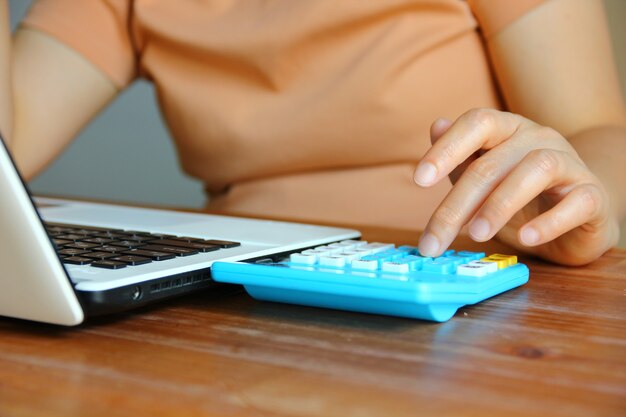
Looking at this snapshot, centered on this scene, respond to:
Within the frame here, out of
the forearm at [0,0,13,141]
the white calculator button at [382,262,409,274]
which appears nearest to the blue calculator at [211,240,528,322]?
the white calculator button at [382,262,409,274]

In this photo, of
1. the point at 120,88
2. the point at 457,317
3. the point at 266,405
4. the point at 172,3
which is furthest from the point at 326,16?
the point at 266,405

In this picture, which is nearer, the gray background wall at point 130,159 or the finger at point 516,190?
the finger at point 516,190

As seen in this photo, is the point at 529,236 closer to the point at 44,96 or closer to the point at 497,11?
the point at 497,11

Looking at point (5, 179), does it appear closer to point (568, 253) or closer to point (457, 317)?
point (457, 317)

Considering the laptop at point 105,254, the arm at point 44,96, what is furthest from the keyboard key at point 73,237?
the arm at point 44,96

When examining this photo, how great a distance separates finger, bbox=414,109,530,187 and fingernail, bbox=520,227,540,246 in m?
0.06

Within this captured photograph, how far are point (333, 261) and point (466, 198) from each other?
0.12 m

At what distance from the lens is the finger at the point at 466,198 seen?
1.77 feet

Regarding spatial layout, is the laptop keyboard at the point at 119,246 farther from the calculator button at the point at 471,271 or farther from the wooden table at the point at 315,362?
the calculator button at the point at 471,271

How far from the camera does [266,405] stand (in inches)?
13.0

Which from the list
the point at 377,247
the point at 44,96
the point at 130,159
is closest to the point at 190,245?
the point at 377,247

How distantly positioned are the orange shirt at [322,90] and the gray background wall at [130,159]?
109 cm

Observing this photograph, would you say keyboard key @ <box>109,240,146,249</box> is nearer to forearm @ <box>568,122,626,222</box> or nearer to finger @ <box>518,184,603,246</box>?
finger @ <box>518,184,603,246</box>

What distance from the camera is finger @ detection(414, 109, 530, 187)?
1.76 ft
